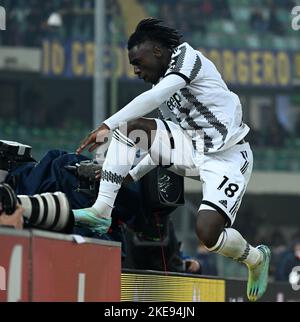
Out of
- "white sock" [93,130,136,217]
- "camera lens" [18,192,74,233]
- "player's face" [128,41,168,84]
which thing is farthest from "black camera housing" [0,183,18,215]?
"player's face" [128,41,168,84]

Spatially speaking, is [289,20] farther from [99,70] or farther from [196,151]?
[196,151]

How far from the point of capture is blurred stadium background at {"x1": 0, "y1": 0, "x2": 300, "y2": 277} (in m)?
27.0

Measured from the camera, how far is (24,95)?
28766 millimetres

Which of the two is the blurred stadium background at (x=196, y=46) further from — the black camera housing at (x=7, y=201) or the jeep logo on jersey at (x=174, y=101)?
the black camera housing at (x=7, y=201)

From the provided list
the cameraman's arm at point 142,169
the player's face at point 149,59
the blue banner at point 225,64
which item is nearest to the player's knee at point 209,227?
the cameraman's arm at point 142,169

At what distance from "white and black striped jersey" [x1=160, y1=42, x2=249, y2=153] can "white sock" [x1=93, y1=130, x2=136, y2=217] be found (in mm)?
445

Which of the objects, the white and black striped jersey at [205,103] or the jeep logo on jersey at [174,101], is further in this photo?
the jeep logo on jersey at [174,101]

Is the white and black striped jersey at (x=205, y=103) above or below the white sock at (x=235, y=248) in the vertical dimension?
above

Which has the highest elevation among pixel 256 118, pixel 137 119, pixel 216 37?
pixel 216 37

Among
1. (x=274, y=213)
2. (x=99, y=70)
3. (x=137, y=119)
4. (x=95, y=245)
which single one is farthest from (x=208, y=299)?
(x=274, y=213)

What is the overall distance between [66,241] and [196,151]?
2.06m

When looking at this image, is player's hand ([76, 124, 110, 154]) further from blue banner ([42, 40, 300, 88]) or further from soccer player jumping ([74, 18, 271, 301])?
blue banner ([42, 40, 300, 88])

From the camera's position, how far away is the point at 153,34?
5.92 metres

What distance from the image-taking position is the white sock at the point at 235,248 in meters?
5.75
